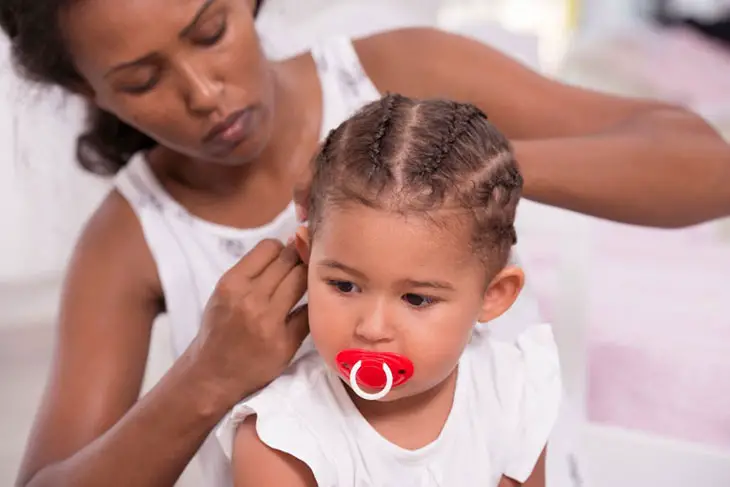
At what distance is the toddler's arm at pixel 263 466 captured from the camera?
79 cm

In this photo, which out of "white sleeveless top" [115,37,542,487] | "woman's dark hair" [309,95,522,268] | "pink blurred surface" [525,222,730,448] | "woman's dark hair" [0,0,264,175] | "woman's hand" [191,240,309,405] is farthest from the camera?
"pink blurred surface" [525,222,730,448]

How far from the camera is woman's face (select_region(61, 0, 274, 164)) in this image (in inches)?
35.2

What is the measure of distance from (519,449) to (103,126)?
0.70 m

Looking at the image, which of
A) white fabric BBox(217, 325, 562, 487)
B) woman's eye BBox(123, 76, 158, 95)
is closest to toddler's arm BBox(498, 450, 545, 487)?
white fabric BBox(217, 325, 562, 487)

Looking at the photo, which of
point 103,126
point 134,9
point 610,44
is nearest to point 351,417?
point 134,9

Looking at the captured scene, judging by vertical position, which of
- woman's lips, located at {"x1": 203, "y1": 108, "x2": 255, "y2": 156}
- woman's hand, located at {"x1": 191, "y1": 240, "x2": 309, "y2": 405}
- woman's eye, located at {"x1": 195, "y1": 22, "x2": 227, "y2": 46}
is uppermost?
woman's eye, located at {"x1": 195, "y1": 22, "x2": 227, "y2": 46}

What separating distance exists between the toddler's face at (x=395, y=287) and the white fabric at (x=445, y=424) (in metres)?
0.07

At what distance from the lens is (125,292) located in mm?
1044

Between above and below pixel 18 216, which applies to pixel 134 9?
above

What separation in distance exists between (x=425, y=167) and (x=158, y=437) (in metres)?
0.39

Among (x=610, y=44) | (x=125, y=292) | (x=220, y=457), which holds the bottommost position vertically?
(x=610, y=44)

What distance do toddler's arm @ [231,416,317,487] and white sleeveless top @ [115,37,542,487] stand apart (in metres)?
0.24

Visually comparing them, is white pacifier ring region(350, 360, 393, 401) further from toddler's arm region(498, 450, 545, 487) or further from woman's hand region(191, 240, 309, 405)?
toddler's arm region(498, 450, 545, 487)

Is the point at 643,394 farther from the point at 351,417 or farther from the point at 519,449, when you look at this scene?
the point at 351,417
